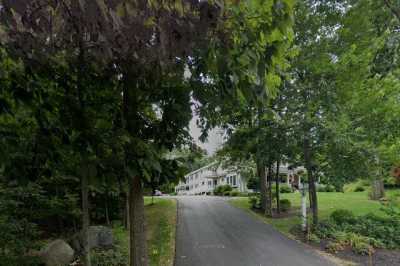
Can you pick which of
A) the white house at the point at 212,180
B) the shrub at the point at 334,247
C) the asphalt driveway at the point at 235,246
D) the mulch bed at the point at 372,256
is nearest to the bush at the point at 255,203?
the asphalt driveway at the point at 235,246

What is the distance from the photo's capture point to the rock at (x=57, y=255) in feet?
23.0

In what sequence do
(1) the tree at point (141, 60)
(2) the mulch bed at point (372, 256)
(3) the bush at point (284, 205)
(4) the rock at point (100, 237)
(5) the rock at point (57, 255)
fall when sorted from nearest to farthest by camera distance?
1. (1) the tree at point (141, 60)
2. (5) the rock at point (57, 255)
3. (2) the mulch bed at point (372, 256)
4. (4) the rock at point (100, 237)
5. (3) the bush at point (284, 205)

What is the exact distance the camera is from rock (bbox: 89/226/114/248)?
7871 mm

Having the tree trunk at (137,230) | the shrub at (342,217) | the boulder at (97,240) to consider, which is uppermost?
the tree trunk at (137,230)

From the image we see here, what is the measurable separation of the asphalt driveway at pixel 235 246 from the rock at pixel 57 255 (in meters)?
2.39

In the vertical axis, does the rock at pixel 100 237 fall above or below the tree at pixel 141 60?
below

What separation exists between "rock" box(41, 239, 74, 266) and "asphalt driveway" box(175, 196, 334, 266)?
2391 mm

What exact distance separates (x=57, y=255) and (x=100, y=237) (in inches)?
44.0

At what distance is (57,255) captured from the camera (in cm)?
711

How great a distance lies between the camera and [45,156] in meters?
3.22

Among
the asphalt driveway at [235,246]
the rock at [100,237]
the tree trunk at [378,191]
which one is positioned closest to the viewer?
the asphalt driveway at [235,246]

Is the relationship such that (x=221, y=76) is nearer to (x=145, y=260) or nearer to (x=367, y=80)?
(x=145, y=260)

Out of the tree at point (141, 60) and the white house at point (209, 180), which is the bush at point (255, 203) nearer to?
the tree at point (141, 60)

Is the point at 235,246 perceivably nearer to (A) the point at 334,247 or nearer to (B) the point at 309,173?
(A) the point at 334,247
